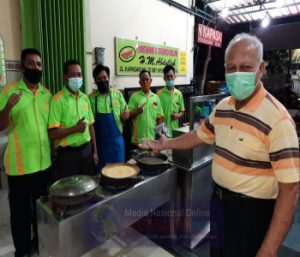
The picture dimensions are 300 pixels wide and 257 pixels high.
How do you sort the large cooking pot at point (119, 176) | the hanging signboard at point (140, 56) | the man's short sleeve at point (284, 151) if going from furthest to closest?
the hanging signboard at point (140, 56), the large cooking pot at point (119, 176), the man's short sleeve at point (284, 151)

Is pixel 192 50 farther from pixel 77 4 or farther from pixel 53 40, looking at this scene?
pixel 53 40

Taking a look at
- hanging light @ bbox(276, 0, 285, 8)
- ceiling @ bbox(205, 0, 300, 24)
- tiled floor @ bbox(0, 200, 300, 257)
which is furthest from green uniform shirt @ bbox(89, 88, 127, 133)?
hanging light @ bbox(276, 0, 285, 8)

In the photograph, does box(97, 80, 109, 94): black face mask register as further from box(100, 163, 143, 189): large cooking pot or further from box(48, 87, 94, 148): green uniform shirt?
box(100, 163, 143, 189): large cooking pot

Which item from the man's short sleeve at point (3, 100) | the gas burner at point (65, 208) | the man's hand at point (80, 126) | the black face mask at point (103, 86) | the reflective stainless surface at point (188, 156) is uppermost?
the black face mask at point (103, 86)

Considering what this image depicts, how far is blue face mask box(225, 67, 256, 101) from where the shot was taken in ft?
3.86

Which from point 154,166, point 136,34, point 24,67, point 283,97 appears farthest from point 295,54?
point 24,67

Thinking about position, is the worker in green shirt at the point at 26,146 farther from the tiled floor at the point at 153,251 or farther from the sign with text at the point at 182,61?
the sign with text at the point at 182,61

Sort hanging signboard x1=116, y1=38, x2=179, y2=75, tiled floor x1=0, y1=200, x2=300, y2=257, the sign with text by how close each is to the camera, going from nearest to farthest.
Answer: tiled floor x1=0, y1=200, x2=300, y2=257 → hanging signboard x1=116, y1=38, x2=179, y2=75 → the sign with text

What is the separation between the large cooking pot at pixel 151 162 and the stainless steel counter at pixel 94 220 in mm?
62

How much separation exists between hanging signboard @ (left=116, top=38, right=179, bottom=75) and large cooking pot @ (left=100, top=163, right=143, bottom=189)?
228 centimetres

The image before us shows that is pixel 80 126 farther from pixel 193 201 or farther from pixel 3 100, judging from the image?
pixel 193 201

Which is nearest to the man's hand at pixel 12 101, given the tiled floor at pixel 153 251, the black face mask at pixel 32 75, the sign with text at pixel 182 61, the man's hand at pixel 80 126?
the black face mask at pixel 32 75

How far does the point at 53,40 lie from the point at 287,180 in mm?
2658

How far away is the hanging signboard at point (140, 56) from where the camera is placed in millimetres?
3711
